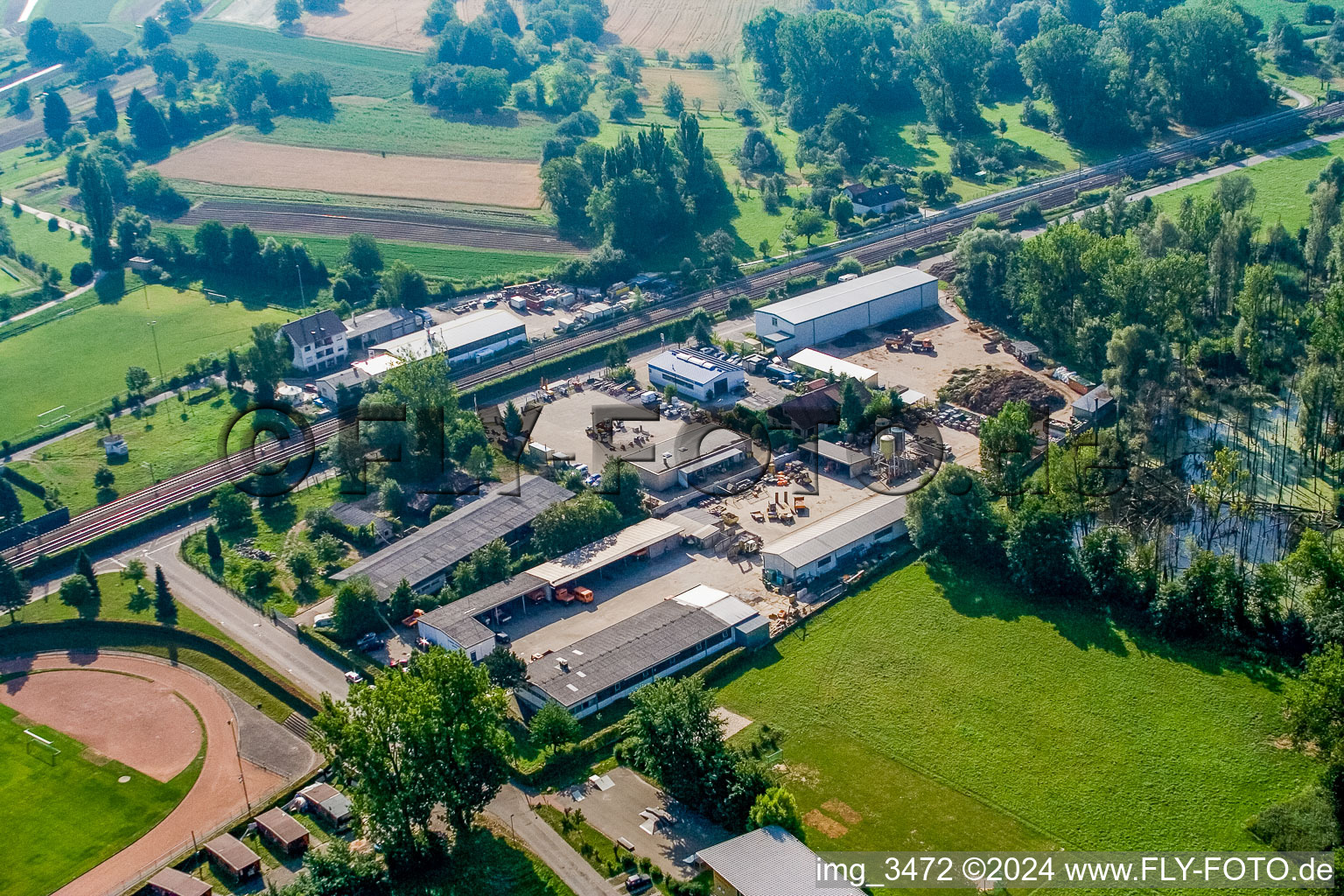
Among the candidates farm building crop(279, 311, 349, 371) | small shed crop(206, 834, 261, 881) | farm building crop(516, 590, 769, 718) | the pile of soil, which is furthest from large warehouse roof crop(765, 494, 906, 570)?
farm building crop(279, 311, 349, 371)

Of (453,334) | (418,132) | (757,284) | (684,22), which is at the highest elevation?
(684,22)

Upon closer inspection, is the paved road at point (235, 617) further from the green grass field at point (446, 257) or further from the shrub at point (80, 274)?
the shrub at point (80, 274)

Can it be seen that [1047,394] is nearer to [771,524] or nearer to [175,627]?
[771,524]

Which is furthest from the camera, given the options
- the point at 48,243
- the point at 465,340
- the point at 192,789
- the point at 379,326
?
the point at 48,243

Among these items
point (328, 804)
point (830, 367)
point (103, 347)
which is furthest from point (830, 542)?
point (103, 347)

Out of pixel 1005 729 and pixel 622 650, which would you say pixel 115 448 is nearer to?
pixel 622 650

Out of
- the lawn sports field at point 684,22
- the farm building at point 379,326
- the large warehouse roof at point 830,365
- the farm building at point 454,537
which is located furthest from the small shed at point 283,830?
the lawn sports field at point 684,22
